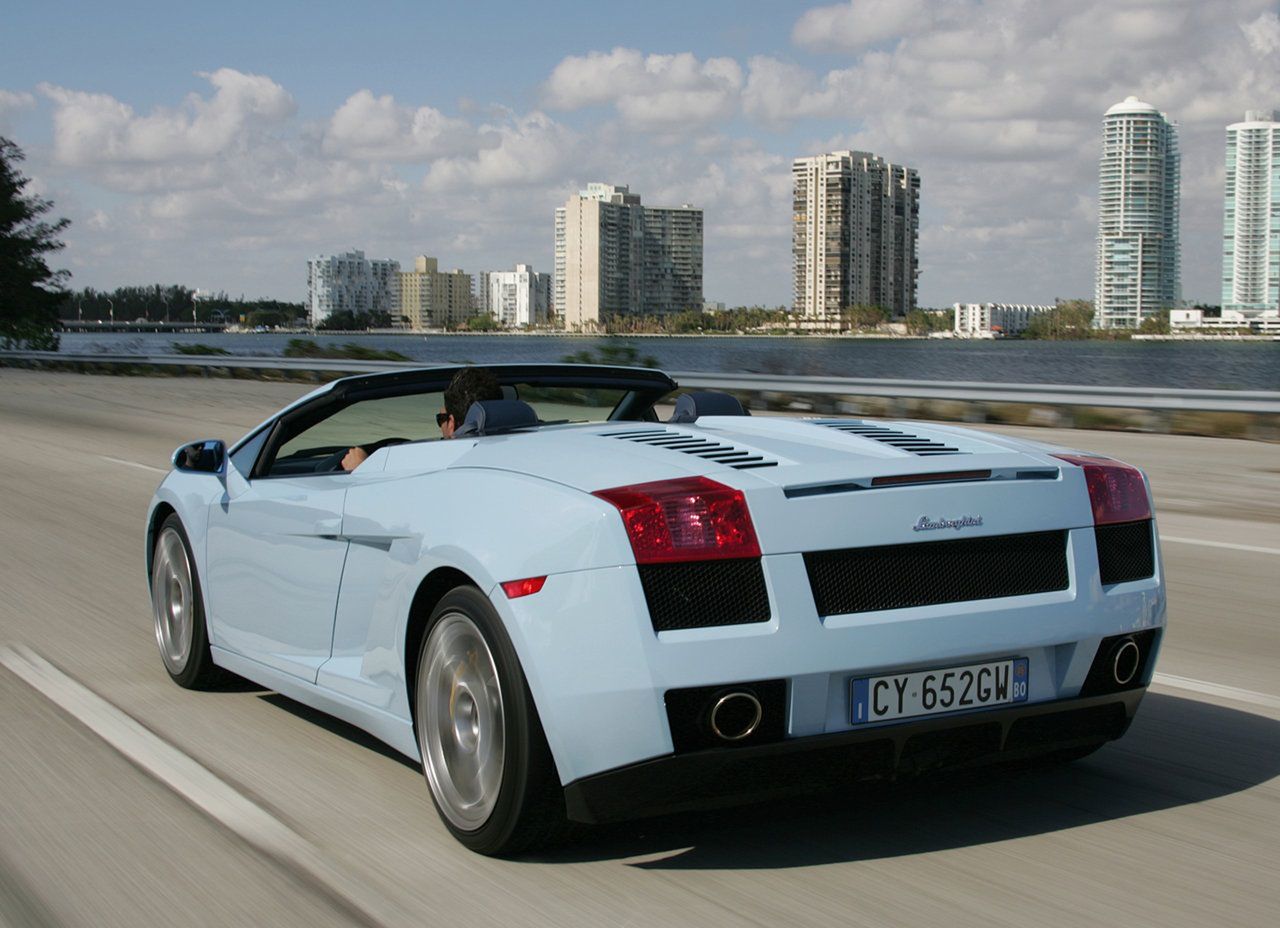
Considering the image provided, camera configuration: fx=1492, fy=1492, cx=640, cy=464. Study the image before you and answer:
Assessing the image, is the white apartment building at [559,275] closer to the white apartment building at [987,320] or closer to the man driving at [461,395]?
the white apartment building at [987,320]

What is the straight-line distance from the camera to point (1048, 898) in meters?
3.37

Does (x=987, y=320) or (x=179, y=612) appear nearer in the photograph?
(x=179, y=612)

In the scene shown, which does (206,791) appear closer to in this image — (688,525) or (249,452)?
(249,452)

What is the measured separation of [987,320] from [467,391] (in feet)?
372

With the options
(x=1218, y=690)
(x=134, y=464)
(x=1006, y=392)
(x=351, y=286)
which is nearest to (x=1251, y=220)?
(x=351, y=286)

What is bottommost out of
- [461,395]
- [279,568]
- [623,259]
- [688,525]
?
[279,568]

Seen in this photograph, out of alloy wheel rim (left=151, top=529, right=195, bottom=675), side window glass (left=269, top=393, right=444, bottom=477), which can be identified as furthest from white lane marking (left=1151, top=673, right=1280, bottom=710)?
alloy wheel rim (left=151, top=529, right=195, bottom=675)

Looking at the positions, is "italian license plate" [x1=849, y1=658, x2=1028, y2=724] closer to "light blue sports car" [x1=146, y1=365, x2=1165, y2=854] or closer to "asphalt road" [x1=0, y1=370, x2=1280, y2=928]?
"light blue sports car" [x1=146, y1=365, x2=1165, y2=854]

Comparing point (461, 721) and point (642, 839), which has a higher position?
point (461, 721)

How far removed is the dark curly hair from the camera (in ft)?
15.8

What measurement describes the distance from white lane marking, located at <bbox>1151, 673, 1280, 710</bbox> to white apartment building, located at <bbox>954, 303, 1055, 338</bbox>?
340 feet

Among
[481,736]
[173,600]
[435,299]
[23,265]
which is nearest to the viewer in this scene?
[481,736]

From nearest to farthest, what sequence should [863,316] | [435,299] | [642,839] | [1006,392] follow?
[642,839], [1006,392], [435,299], [863,316]

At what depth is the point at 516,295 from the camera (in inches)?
3570
